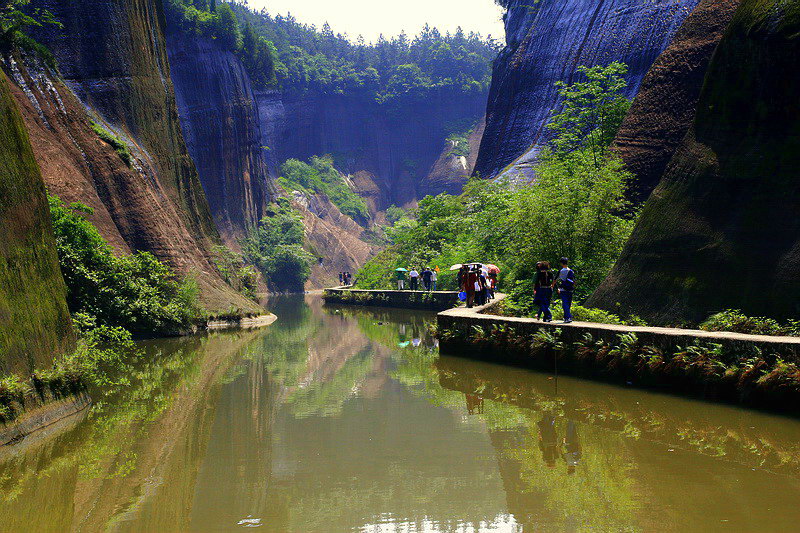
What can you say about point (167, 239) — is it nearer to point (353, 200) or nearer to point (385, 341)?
point (385, 341)

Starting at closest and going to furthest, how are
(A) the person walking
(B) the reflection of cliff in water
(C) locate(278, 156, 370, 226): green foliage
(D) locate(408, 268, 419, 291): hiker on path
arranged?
1. (B) the reflection of cliff in water
2. (A) the person walking
3. (D) locate(408, 268, 419, 291): hiker on path
4. (C) locate(278, 156, 370, 226): green foliage

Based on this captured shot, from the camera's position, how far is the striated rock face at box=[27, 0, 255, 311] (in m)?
27.8

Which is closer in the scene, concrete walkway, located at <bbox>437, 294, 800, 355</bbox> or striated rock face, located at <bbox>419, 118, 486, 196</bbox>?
concrete walkway, located at <bbox>437, 294, 800, 355</bbox>

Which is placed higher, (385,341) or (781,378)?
(781,378)

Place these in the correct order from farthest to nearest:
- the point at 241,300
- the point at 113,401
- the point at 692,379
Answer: the point at 241,300, the point at 113,401, the point at 692,379

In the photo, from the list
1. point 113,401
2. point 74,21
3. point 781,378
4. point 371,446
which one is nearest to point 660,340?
point 781,378

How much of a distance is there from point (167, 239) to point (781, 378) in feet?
79.8

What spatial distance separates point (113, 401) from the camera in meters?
13.6

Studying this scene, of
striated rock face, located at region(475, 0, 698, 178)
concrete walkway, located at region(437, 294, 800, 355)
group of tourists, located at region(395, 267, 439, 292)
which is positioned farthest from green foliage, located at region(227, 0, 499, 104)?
concrete walkway, located at region(437, 294, 800, 355)

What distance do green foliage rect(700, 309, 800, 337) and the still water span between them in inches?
82.3

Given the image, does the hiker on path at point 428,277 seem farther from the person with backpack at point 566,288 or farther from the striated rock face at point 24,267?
the striated rock face at point 24,267

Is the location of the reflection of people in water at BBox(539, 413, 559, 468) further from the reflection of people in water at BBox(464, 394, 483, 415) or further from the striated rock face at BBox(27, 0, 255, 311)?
the striated rock face at BBox(27, 0, 255, 311)

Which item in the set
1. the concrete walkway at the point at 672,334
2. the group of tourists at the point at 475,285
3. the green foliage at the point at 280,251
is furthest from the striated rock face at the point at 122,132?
the green foliage at the point at 280,251

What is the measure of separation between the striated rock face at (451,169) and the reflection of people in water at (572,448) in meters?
109
